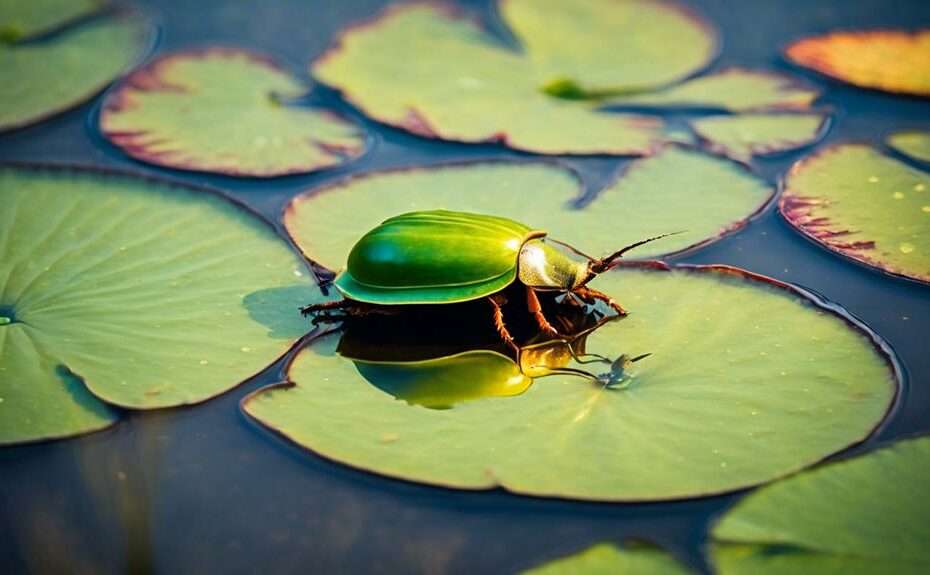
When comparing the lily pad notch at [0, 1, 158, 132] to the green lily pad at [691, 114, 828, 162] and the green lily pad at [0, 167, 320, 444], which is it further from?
the green lily pad at [691, 114, 828, 162]

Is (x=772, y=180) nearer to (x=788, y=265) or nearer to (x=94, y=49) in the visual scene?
(x=788, y=265)

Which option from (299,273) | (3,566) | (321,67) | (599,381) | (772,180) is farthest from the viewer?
(321,67)

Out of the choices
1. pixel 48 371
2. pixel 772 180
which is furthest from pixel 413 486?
pixel 772 180

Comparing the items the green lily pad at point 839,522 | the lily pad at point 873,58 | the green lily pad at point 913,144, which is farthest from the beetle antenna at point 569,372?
the lily pad at point 873,58

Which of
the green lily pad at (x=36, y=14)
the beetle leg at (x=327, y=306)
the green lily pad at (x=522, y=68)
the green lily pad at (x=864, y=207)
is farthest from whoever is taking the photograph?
A: the green lily pad at (x=36, y=14)

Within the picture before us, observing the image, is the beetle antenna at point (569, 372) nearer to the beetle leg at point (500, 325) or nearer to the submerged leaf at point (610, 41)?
the beetle leg at point (500, 325)

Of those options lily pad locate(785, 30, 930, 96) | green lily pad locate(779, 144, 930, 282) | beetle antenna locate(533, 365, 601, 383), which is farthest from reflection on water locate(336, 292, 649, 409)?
lily pad locate(785, 30, 930, 96)
